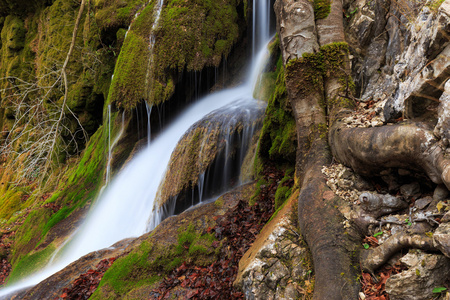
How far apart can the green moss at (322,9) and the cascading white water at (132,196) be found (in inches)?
188

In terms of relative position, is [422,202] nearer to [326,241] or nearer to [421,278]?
[421,278]

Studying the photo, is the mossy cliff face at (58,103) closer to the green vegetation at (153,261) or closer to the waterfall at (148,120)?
the waterfall at (148,120)

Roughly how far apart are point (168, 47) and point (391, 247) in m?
8.31

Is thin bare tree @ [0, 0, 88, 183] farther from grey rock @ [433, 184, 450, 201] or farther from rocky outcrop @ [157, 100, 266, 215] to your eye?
grey rock @ [433, 184, 450, 201]

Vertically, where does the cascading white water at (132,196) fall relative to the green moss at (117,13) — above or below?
below

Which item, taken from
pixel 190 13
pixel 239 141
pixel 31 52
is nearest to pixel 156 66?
pixel 190 13

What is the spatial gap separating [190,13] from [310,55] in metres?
6.33

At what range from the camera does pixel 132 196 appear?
7.95 meters

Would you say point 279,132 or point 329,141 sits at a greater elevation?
point 329,141

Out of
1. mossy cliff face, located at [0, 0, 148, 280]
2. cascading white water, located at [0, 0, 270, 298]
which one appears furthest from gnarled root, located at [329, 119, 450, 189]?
cascading white water, located at [0, 0, 270, 298]

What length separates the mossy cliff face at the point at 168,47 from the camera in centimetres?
883

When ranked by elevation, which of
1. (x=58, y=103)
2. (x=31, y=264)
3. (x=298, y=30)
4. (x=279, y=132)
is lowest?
(x=31, y=264)

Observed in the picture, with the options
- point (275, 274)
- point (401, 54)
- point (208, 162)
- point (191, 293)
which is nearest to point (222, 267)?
point (191, 293)

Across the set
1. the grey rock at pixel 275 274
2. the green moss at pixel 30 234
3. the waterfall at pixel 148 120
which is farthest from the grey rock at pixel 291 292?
the green moss at pixel 30 234
